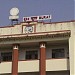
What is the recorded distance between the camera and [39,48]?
3872 centimetres

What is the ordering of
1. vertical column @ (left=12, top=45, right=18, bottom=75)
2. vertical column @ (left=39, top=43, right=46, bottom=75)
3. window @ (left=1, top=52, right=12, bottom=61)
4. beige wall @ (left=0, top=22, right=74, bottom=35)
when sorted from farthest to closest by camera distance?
window @ (left=1, top=52, right=12, bottom=61) → vertical column @ (left=12, top=45, right=18, bottom=75) → beige wall @ (left=0, top=22, right=74, bottom=35) → vertical column @ (left=39, top=43, right=46, bottom=75)

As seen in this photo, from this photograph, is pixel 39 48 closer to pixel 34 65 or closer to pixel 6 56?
pixel 34 65

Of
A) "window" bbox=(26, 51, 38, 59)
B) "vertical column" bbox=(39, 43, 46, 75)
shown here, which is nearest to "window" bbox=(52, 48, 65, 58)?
"vertical column" bbox=(39, 43, 46, 75)

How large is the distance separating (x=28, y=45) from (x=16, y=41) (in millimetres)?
1440

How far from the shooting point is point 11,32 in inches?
1531

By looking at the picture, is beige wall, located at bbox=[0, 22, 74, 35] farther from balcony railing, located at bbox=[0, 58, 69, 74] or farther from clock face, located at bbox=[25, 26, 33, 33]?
balcony railing, located at bbox=[0, 58, 69, 74]

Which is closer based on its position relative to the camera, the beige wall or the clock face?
the beige wall

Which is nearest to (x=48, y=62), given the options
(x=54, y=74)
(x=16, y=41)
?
(x=54, y=74)

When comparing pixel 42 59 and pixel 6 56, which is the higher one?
pixel 6 56

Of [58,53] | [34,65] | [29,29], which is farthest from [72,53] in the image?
[29,29]

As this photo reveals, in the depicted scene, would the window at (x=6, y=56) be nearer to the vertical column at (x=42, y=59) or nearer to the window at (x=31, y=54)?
the window at (x=31, y=54)

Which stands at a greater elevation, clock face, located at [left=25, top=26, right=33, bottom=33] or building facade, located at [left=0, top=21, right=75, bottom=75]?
clock face, located at [left=25, top=26, right=33, bottom=33]

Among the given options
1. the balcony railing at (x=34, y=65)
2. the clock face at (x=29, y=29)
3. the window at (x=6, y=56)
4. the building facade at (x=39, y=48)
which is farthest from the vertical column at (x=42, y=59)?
the window at (x=6, y=56)

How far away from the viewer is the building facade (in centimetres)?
3684
